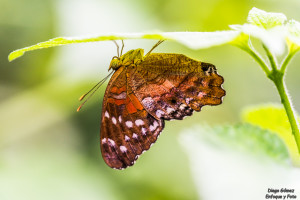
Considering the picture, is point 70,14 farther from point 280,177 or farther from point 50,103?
point 280,177

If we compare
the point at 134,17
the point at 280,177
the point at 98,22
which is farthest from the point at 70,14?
the point at 280,177

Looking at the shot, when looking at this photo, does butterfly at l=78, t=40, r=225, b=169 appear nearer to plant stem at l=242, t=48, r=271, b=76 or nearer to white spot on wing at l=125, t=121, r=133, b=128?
white spot on wing at l=125, t=121, r=133, b=128

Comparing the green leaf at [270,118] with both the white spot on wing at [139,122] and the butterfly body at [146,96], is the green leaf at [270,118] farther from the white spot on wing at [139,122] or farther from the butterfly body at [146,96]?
the white spot on wing at [139,122]

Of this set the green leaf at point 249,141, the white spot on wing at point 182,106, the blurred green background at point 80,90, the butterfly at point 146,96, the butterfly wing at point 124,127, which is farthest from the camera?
the blurred green background at point 80,90

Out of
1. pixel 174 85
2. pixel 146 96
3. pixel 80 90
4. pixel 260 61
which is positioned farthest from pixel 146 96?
pixel 80 90

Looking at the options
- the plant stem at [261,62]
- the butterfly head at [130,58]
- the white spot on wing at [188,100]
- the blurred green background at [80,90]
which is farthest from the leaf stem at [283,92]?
the blurred green background at [80,90]

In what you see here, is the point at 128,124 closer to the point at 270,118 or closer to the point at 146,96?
the point at 146,96

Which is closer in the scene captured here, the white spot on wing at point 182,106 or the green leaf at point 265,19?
the green leaf at point 265,19
